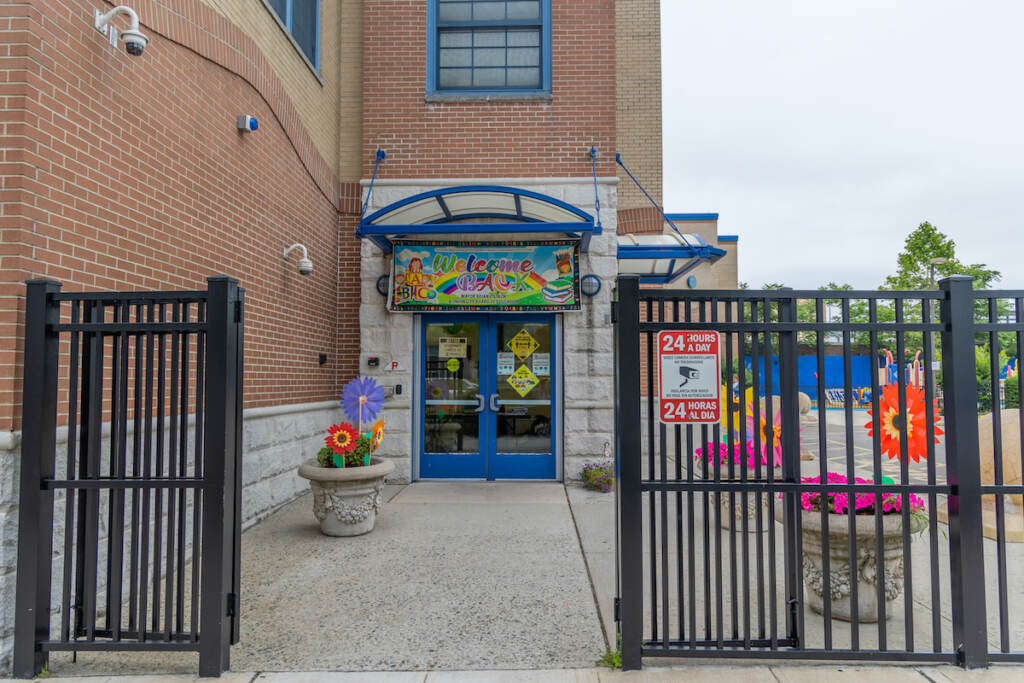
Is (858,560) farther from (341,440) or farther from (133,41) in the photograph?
(133,41)

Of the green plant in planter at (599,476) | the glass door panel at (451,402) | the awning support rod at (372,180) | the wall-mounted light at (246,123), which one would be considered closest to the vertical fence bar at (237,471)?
the wall-mounted light at (246,123)

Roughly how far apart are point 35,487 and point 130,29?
10.4 ft

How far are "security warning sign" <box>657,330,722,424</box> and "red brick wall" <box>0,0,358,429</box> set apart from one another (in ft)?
12.3

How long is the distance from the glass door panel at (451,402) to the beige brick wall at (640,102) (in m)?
4.47

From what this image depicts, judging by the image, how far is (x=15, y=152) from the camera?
359 centimetres

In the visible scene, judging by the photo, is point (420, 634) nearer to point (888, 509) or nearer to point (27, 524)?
point (27, 524)

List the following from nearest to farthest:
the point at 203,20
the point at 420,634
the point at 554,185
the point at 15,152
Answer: the point at 15,152 < the point at 420,634 < the point at 203,20 < the point at 554,185

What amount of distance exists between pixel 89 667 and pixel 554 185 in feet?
24.1

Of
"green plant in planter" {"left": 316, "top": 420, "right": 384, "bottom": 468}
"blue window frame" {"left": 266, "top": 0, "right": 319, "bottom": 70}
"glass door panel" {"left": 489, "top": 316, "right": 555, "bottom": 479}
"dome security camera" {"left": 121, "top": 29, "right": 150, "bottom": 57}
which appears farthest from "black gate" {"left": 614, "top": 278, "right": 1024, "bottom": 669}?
"blue window frame" {"left": 266, "top": 0, "right": 319, "bottom": 70}

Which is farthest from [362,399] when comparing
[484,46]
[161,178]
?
[484,46]

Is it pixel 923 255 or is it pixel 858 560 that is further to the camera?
pixel 923 255

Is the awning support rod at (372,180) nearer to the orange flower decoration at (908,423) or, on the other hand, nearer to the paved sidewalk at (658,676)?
the paved sidewalk at (658,676)

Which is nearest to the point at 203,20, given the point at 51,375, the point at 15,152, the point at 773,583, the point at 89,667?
the point at 15,152

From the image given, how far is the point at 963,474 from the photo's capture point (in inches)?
137
